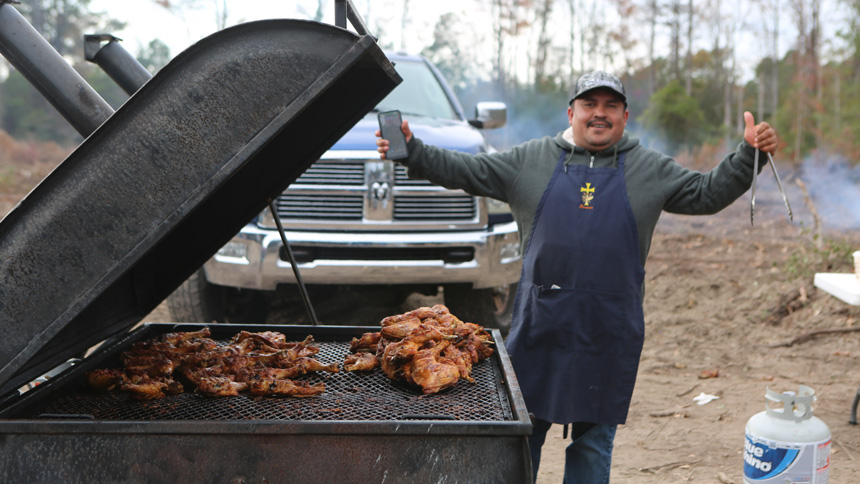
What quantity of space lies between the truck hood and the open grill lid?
3860 mm

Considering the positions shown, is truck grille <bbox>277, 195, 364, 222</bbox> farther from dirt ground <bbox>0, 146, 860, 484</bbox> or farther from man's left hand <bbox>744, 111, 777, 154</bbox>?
man's left hand <bbox>744, 111, 777, 154</bbox>

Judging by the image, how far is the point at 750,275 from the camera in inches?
357

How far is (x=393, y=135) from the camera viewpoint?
3207 mm

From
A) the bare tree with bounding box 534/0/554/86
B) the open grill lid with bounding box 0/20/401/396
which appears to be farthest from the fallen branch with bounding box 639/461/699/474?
the bare tree with bounding box 534/0/554/86

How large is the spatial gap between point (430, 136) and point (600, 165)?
9.78ft

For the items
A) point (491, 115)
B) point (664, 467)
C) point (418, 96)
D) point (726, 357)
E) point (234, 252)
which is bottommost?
point (726, 357)

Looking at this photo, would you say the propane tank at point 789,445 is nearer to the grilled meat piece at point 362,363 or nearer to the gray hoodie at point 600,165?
the gray hoodie at point 600,165

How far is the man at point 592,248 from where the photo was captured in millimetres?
3205

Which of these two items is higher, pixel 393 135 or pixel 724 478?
pixel 393 135

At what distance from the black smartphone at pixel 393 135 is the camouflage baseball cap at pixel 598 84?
34.3 inches

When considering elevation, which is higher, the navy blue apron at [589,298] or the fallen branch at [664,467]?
the navy blue apron at [589,298]

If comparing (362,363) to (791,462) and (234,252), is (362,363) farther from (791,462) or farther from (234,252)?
(234,252)

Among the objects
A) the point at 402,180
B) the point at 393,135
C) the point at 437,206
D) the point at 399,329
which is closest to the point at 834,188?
the point at 437,206

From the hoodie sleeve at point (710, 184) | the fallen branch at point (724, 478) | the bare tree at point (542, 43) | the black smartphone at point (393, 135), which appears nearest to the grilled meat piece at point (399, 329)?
the black smartphone at point (393, 135)
